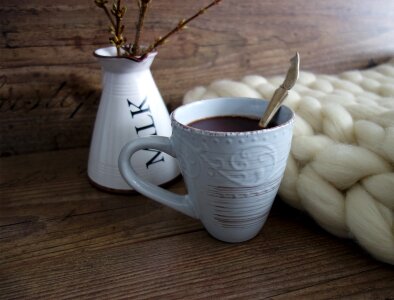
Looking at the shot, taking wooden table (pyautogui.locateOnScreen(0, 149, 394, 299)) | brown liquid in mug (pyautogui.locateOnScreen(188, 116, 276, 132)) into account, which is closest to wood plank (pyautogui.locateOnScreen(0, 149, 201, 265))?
wooden table (pyautogui.locateOnScreen(0, 149, 394, 299))

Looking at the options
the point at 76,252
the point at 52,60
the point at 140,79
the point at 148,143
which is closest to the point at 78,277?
the point at 76,252

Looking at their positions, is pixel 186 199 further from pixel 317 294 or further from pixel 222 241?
pixel 317 294

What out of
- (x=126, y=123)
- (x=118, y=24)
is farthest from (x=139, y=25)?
(x=126, y=123)

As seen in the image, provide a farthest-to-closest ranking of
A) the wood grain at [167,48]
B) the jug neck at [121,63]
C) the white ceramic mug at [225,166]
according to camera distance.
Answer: the wood grain at [167,48] < the jug neck at [121,63] < the white ceramic mug at [225,166]

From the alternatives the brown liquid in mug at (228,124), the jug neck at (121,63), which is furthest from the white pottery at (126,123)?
the brown liquid in mug at (228,124)

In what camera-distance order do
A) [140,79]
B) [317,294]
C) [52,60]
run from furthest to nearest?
[52,60] < [140,79] < [317,294]

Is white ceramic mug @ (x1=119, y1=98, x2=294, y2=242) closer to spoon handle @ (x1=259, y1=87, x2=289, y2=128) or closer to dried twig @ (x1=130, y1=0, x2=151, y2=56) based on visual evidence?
spoon handle @ (x1=259, y1=87, x2=289, y2=128)

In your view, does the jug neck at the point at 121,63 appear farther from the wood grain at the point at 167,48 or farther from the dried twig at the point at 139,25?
the wood grain at the point at 167,48
